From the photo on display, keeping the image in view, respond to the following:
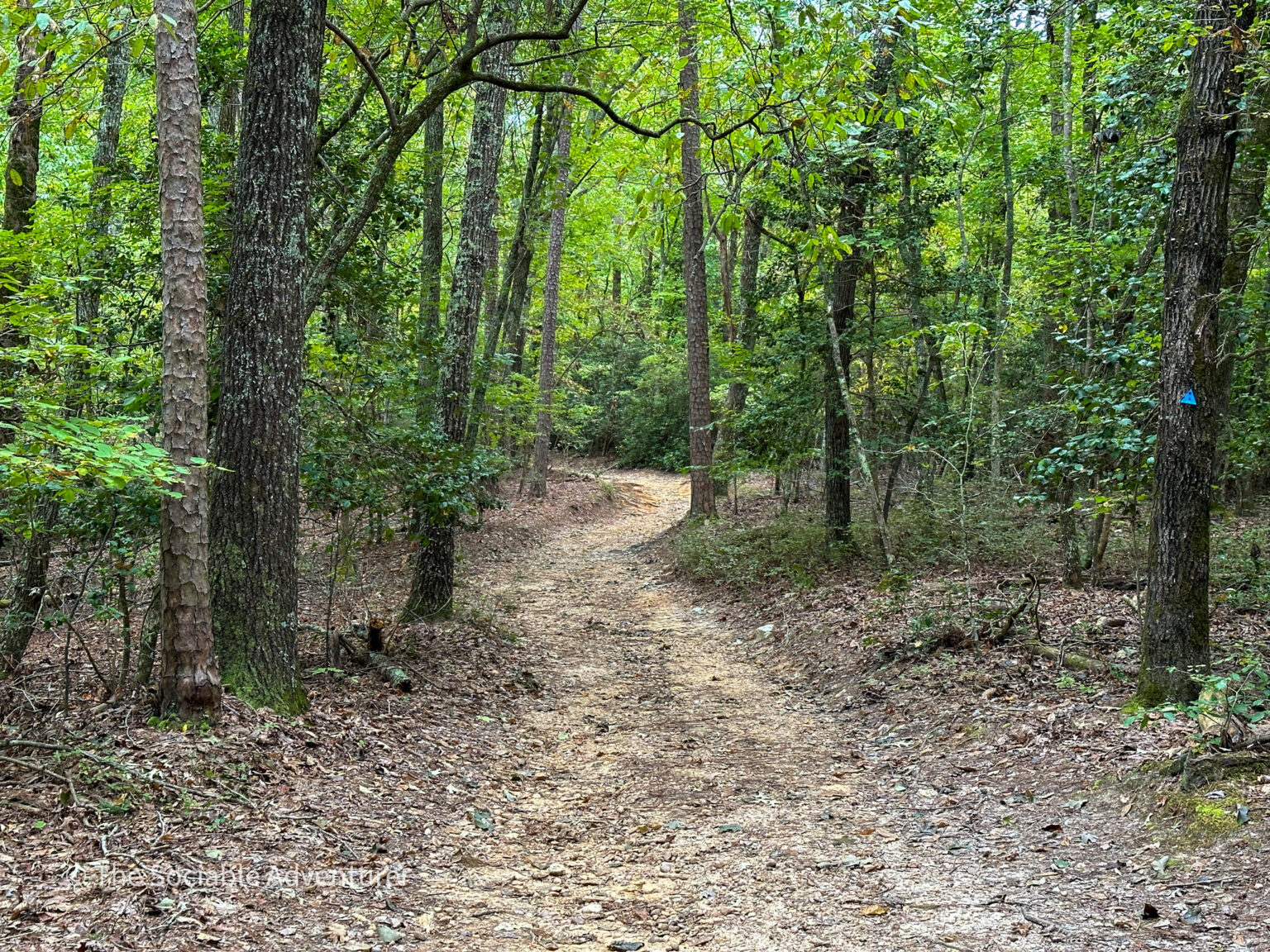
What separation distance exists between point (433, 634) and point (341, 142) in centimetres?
515

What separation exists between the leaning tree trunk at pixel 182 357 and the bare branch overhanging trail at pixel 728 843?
1.92 metres

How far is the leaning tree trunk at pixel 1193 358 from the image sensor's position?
542 cm

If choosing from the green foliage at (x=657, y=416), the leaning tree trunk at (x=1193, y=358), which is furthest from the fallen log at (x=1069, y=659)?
the green foliage at (x=657, y=416)

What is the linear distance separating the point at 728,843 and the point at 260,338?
4412 millimetres

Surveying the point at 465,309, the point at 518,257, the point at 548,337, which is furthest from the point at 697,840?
the point at 548,337

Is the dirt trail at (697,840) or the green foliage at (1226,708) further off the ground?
the green foliage at (1226,708)

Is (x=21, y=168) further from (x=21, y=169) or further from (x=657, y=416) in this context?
(x=657, y=416)

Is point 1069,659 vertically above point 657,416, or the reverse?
point 657,416

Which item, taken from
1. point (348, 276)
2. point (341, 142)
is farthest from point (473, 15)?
point (348, 276)

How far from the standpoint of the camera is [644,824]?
5.29 metres

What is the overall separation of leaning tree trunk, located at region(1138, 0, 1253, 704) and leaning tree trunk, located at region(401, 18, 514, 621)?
255 inches

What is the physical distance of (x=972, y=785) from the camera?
5.52 m

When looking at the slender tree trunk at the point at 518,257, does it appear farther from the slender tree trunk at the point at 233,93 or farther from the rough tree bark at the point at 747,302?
the slender tree trunk at the point at 233,93

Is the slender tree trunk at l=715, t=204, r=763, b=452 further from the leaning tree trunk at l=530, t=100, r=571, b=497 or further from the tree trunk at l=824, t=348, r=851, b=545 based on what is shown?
the leaning tree trunk at l=530, t=100, r=571, b=497
